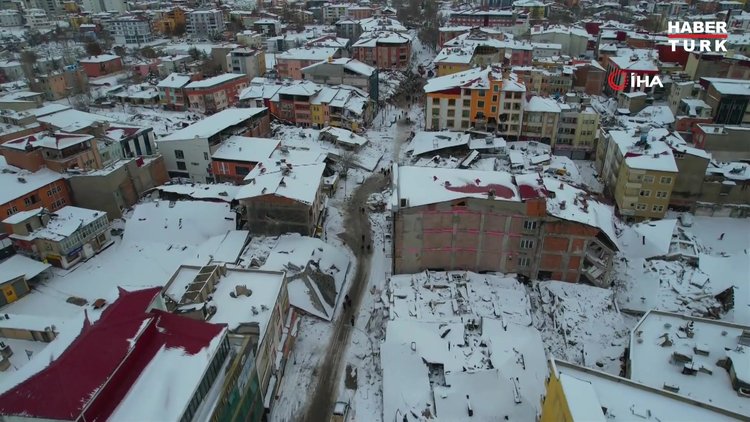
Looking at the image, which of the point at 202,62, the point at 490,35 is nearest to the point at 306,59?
the point at 202,62

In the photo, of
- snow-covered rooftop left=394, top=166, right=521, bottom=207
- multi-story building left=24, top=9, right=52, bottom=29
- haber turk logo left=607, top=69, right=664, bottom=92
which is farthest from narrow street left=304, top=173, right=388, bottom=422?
multi-story building left=24, top=9, right=52, bottom=29

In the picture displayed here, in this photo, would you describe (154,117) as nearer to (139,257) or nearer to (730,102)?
(139,257)

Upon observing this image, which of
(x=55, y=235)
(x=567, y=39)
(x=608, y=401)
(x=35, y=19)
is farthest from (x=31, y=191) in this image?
(x=35, y=19)

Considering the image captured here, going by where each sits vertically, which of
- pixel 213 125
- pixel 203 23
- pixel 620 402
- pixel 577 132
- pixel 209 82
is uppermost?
pixel 203 23

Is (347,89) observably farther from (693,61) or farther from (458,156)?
(693,61)

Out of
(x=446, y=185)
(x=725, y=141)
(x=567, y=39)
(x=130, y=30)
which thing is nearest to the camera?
(x=446, y=185)

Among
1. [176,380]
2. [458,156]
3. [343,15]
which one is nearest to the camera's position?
[176,380]

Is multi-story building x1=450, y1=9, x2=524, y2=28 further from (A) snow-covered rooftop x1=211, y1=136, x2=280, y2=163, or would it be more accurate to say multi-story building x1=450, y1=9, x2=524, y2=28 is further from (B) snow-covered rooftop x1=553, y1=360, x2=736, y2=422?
(B) snow-covered rooftop x1=553, y1=360, x2=736, y2=422

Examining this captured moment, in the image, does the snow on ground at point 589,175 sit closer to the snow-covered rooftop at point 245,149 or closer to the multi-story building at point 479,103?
the multi-story building at point 479,103
